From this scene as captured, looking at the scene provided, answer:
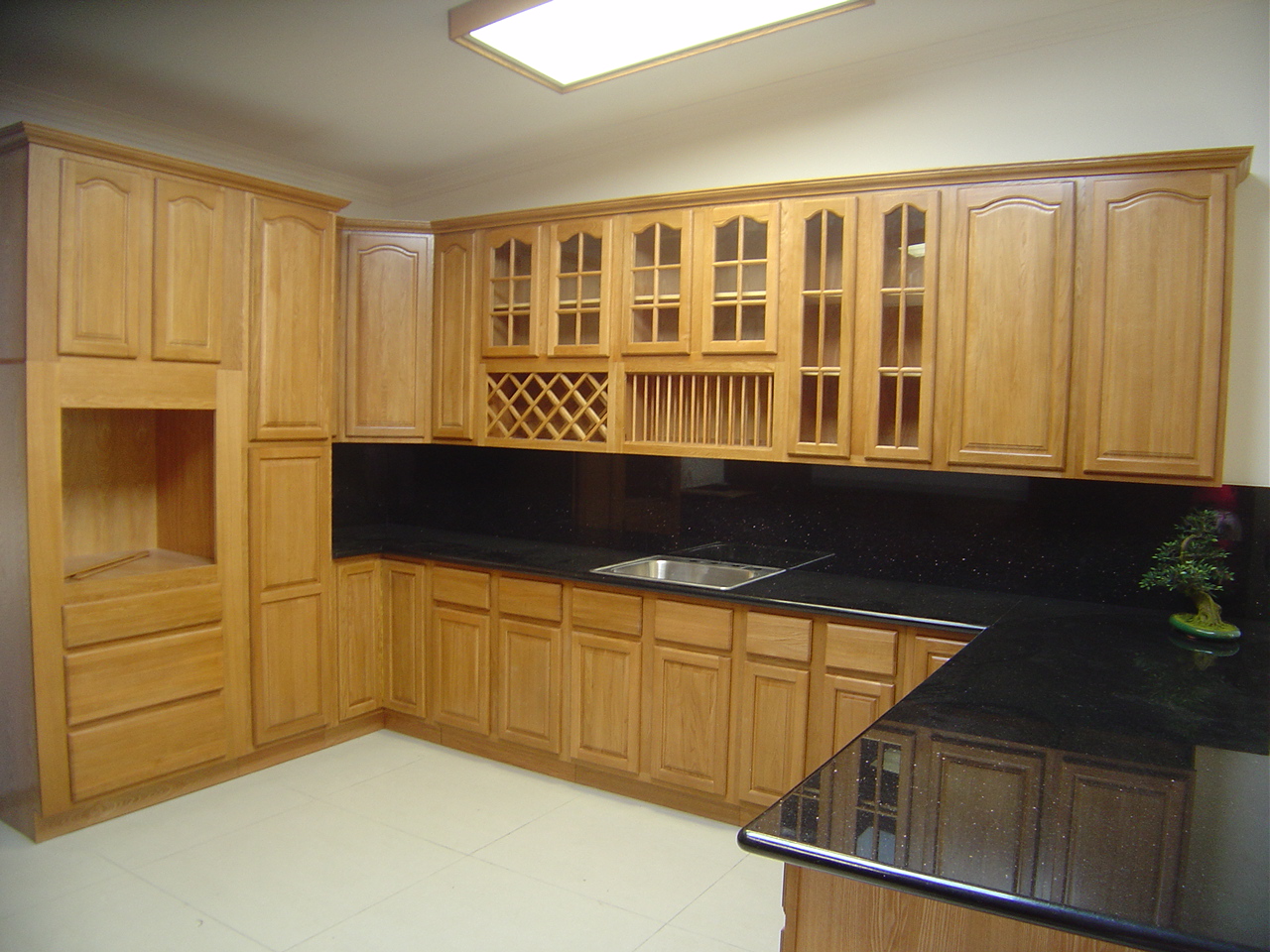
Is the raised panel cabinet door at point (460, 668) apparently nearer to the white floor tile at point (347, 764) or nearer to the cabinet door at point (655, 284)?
the white floor tile at point (347, 764)

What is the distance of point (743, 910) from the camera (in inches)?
97.5

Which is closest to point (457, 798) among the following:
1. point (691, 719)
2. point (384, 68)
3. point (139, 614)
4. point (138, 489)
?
point (691, 719)

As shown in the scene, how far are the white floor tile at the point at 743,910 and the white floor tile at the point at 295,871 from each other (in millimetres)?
837

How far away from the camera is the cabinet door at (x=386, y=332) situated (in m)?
3.84

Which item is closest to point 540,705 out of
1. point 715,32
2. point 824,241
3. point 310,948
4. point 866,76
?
point 310,948

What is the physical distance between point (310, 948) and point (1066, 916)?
6.57 feet

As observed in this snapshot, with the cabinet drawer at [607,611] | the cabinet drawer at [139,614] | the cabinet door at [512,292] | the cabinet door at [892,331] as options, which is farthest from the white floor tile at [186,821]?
the cabinet door at [892,331]

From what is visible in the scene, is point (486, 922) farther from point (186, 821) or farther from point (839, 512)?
point (839, 512)

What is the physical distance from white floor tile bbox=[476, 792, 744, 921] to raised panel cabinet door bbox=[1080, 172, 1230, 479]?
1.75 m

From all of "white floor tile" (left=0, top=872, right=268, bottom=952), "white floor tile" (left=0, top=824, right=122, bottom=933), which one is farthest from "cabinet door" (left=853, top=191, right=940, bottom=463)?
"white floor tile" (left=0, top=824, right=122, bottom=933)

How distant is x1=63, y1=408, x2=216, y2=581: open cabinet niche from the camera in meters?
3.26

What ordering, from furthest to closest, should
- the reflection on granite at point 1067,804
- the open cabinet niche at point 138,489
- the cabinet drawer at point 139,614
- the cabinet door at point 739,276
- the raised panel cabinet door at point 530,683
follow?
1. the raised panel cabinet door at point 530,683
2. the open cabinet niche at point 138,489
3. the cabinet door at point 739,276
4. the cabinet drawer at point 139,614
5. the reflection on granite at point 1067,804

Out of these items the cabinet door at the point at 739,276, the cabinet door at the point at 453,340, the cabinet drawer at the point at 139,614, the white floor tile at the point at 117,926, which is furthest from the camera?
the cabinet door at the point at 453,340

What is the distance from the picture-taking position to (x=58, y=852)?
2.73 meters
